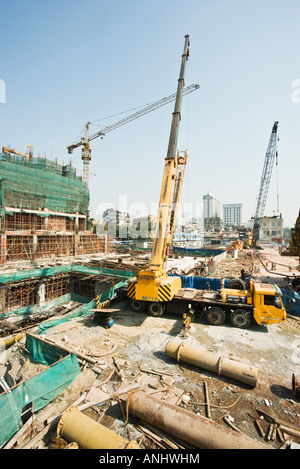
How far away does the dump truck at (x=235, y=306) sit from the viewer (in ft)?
35.7

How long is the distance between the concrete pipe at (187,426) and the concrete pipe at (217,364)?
259cm

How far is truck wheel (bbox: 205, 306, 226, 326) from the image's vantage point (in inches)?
461

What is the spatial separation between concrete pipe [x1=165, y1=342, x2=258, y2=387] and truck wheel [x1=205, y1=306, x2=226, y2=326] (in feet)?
13.0

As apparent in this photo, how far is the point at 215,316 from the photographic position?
1183 centimetres

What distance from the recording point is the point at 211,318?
11852mm

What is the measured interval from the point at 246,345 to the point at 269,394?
9.47 ft

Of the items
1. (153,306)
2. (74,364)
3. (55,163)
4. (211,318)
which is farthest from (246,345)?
(55,163)

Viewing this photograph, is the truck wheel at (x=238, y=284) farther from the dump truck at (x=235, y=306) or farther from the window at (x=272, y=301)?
the window at (x=272, y=301)

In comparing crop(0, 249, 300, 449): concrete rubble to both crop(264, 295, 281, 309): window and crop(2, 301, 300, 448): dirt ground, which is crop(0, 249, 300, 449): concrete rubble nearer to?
crop(2, 301, 300, 448): dirt ground

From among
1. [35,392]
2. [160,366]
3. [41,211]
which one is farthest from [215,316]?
[41,211]

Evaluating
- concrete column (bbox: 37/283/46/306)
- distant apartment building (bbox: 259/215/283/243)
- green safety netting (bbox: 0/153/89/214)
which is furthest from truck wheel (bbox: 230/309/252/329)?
distant apartment building (bbox: 259/215/283/243)

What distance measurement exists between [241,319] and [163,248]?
5.31 m

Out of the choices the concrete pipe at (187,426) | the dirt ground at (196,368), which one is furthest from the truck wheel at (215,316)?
the concrete pipe at (187,426)
